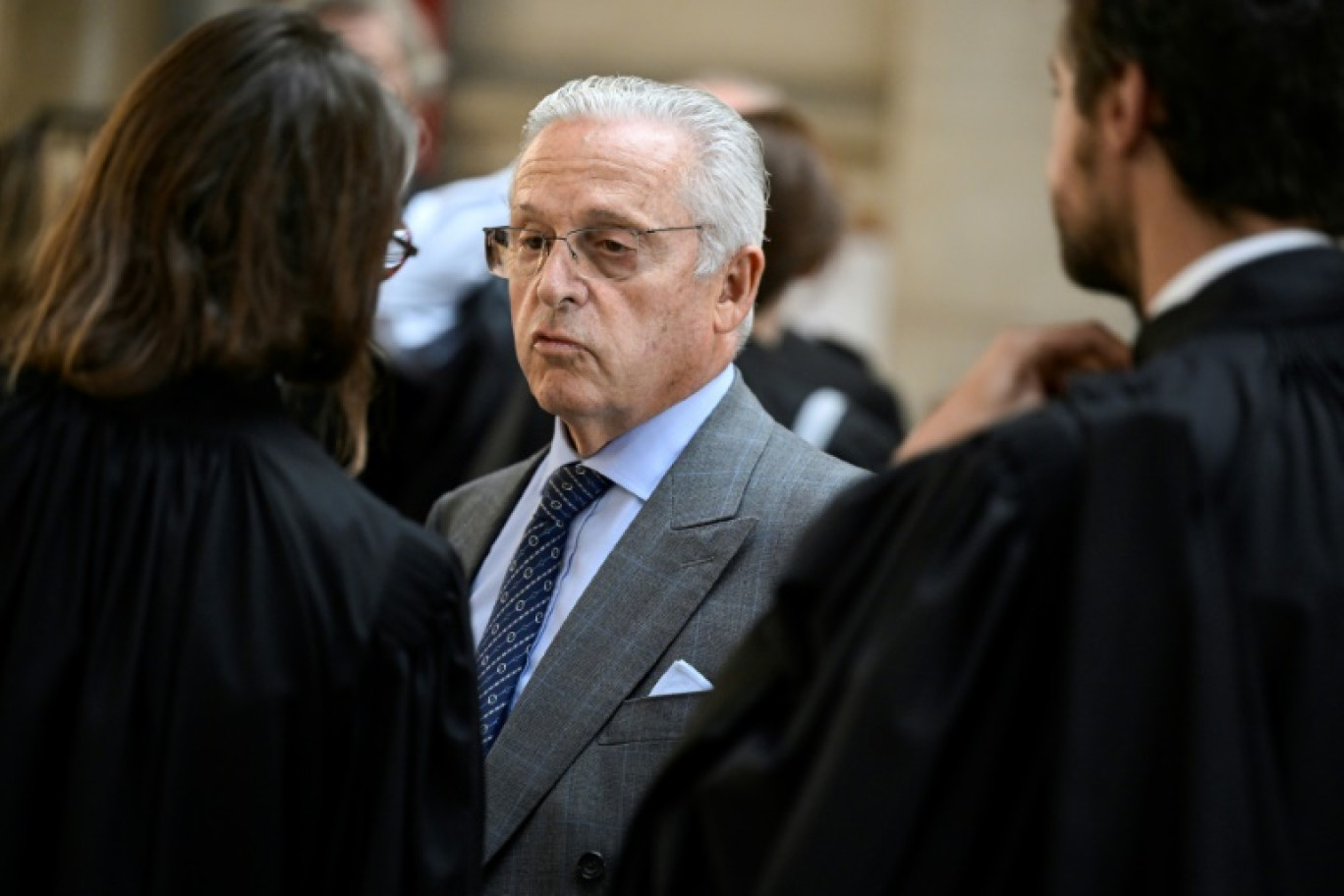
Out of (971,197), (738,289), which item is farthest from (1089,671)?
(971,197)

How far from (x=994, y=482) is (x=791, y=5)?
7.50m

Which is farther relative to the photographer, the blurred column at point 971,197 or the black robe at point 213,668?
the blurred column at point 971,197

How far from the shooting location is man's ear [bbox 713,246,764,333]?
3.08 meters

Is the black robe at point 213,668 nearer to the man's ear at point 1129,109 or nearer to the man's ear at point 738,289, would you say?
the man's ear at point 738,289

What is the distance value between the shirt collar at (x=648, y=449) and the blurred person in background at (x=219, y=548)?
0.55 meters

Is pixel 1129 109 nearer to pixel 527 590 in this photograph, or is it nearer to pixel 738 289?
pixel 738 289

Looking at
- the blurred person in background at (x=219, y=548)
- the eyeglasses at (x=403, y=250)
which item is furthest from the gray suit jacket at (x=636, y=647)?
the eyeglasses at (x=403, y=250)

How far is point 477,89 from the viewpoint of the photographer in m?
9.08

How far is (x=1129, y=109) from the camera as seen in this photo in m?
1.95

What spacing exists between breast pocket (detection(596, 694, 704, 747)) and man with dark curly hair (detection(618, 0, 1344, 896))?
2.32 feet

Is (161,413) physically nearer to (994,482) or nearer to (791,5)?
(994,482)

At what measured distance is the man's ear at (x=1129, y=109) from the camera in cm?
194

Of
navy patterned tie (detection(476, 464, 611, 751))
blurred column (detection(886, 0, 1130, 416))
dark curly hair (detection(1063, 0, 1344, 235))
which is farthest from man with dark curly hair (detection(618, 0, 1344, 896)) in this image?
blurred column (detection(886, 0, 1130, 416))

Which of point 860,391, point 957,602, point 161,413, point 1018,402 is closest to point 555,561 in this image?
point 161,413
